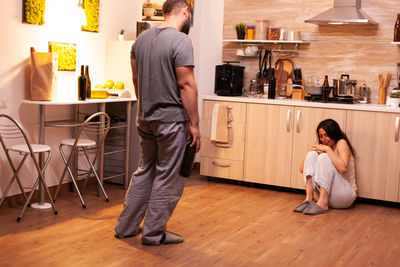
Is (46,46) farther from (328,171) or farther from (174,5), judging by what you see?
(328,171)

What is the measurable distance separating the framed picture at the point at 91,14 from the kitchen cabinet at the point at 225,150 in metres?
1.37

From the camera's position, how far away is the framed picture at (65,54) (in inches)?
187

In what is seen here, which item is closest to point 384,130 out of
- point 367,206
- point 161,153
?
point 367,206

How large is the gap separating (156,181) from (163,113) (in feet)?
1.45

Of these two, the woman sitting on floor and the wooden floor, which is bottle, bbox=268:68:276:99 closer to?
the woman sitting on floor

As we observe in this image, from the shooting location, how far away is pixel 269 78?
5.92 metres

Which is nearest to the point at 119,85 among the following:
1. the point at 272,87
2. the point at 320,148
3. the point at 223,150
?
the point at 223,150

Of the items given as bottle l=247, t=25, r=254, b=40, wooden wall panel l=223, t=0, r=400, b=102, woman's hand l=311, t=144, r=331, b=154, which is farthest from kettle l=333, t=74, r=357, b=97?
bottle l=247, t=25, r=254, b=40

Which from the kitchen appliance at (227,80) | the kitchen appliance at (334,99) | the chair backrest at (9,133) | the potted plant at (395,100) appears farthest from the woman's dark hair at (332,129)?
the chair backrest at (9,133)

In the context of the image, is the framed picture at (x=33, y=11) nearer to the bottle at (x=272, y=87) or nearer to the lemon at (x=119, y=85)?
the lemon at (x=119, y=85)

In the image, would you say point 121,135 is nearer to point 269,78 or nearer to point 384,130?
point 269,78

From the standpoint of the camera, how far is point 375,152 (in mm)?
5016

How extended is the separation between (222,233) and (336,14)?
2.56 m

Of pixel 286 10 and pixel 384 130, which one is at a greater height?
pixel 286 10
